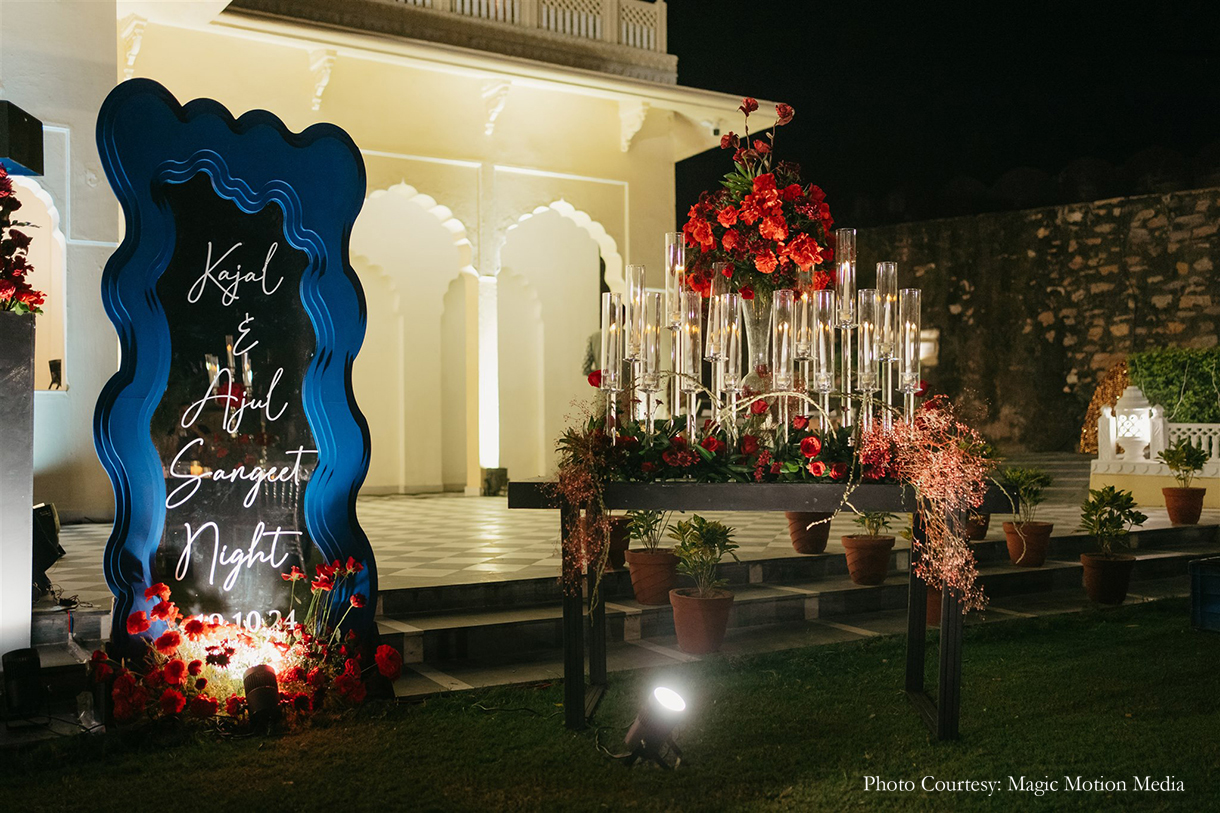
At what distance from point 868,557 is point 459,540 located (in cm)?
291

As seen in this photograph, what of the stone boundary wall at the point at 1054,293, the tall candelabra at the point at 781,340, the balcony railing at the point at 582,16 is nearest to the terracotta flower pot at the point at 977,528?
the tall candelabra at the point at 781,340

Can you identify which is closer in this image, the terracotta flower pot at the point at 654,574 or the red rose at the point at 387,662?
the red rose at the point at 387,662

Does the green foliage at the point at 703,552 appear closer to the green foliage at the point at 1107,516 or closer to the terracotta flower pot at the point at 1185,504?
the green foliage at the point at 1107,516

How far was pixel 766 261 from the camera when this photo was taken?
4.18 m

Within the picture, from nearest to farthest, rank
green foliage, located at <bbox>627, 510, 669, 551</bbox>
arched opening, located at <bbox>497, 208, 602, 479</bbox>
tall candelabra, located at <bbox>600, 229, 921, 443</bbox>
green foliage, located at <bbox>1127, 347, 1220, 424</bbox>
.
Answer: tall candelabra, located at <bbox>600, 229, 921, 443</bbox>, green foliage, located at <bbox>627, 510, 669, 551</bbox>, arched opening, located at <bbox>497, 208, 602, 479</bbox>, green foliage, located at <bbox>1127, 347, 1220, 424</bbox>

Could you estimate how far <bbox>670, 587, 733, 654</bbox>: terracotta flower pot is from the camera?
4918mm

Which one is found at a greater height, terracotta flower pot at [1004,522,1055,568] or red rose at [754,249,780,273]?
red rose at [754,249,780,273]

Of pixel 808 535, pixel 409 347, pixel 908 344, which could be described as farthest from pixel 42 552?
pixel 409 347

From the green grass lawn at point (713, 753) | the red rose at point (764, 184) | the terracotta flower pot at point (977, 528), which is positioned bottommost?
the green grass lawn at point (713, 753)

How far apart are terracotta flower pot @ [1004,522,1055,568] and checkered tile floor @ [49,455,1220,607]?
77 centimetres

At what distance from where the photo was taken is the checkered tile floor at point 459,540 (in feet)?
18.6

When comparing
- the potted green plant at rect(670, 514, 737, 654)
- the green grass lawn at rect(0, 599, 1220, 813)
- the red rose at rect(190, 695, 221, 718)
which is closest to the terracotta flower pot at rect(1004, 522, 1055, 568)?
the green grass lawn at rect(0, 599, 1220, 813)

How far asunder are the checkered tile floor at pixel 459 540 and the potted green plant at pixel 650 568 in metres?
0.52

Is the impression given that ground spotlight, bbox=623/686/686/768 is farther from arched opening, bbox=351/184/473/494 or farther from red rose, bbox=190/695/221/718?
arched opening, bbox=351/184/473/494
